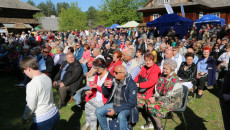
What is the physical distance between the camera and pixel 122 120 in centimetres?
288

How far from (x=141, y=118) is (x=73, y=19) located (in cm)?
3384

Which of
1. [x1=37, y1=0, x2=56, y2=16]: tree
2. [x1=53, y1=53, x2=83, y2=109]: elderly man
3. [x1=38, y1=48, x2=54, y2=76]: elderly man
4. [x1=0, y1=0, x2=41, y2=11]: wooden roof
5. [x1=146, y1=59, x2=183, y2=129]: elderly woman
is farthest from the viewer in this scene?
[x1=37, y1=0, x2=56, y2=16]: tree

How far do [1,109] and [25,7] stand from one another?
30.4 m

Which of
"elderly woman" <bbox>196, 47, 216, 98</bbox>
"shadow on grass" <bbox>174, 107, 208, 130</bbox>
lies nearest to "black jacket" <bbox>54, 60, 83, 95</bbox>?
"shadow on grass" <bbox>174, 107, 208, 130</bbox>

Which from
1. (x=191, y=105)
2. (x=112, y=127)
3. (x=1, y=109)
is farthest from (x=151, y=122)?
(x=1, y=109)

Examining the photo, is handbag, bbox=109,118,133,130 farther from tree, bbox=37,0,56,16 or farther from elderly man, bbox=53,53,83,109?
tree, bbox=37,0,56,16

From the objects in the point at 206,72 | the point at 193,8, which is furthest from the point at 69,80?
the point at 193,8

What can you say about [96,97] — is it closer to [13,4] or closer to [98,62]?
[98,62]

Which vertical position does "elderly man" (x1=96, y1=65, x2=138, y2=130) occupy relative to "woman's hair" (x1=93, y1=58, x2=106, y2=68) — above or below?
below

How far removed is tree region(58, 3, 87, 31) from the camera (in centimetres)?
3478

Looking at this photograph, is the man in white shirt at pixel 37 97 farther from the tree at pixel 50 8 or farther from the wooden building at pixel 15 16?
the tree at pixel 50 8

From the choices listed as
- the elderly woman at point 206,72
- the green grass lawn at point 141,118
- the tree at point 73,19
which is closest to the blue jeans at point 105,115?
the green grass lawn at point 141,118

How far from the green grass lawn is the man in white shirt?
5.51 feet

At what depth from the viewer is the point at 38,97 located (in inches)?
84.8
